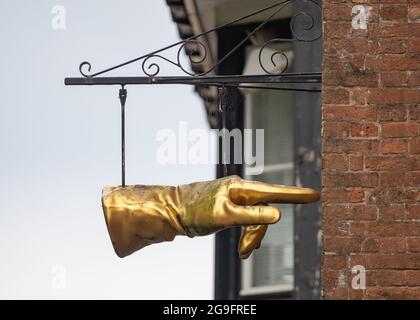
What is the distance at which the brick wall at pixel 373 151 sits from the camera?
9.01m

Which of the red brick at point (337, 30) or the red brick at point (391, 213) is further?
the red brick at point (337, 30)

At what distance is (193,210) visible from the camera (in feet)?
30.1

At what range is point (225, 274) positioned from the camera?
627 inches

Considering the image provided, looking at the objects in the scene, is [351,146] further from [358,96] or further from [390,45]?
[390,45]

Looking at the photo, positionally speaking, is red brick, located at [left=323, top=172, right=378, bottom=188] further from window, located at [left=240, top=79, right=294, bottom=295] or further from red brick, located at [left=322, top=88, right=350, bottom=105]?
window, located at [left=240, top=79, right=294, bottom=295]

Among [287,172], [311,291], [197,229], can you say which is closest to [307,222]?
[311,291]

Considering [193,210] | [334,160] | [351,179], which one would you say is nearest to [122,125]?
[193,210]

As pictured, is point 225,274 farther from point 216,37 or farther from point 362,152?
point 362,152

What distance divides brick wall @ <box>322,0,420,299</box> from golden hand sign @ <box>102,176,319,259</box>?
0.22m

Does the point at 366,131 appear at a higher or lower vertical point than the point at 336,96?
lower

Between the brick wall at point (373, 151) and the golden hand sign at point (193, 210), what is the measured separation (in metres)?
0.22

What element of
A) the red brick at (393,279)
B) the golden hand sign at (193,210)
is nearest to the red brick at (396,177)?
the golden hand sign at (193,210)

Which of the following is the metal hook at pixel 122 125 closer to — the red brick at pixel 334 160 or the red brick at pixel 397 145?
the red brick at pixel 334 160

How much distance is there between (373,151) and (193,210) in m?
0.93
